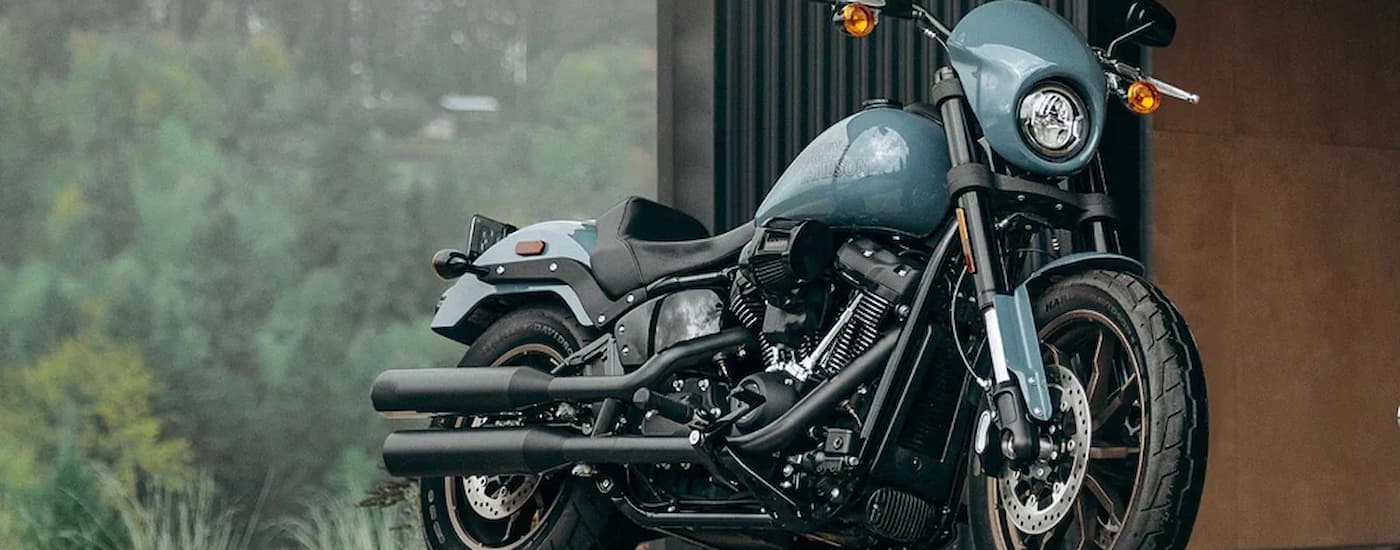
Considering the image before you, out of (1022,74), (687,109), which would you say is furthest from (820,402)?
(687,109)

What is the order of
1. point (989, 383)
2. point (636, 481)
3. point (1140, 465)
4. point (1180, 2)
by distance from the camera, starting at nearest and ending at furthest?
point (1140, 465) < point (989, 383) < point (636, 481) < point (1180, 2)

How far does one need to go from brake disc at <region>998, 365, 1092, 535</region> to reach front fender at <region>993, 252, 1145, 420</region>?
4cm

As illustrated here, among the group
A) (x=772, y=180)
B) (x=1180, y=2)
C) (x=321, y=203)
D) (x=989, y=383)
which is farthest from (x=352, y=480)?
(x=989, y=383)

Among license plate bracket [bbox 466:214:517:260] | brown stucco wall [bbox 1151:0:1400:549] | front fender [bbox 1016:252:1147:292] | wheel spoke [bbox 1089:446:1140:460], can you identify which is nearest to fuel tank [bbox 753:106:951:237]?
front fender [bbox 1016:252:1147:292]

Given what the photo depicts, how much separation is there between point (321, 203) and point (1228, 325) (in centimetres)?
273

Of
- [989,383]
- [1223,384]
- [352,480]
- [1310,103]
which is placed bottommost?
[352,480]

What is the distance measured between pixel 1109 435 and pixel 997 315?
24 cm

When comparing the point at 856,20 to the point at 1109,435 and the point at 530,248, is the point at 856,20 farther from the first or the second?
the point at 530,248

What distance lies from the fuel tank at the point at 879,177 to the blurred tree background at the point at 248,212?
2756 millimetres

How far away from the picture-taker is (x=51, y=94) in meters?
6.21

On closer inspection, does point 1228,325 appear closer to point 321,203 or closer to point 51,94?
point 321,203

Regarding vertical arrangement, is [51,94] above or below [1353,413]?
above

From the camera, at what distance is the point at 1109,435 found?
307cm

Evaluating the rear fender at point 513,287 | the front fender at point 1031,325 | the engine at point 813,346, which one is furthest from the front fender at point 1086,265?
the rear fender at point 513,287
